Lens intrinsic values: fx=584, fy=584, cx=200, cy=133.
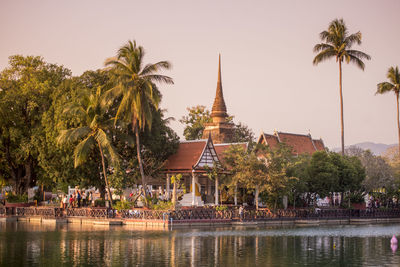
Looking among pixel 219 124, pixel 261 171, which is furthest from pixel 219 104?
pixel 261 171

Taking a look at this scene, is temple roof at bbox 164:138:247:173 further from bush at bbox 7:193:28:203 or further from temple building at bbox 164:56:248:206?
bush at bbox 7:193:28:203

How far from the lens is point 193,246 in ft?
100

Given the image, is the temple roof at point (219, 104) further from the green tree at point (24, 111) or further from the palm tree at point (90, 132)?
the palm tree at point (90, 132)

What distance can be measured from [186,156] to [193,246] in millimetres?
21282

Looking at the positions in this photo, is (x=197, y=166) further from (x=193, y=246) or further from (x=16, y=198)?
(x=193, y=246)

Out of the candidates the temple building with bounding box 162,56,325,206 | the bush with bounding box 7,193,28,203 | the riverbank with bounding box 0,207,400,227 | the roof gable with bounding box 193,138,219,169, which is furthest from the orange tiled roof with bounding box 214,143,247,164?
the bush with bounding box 7,193,28,203

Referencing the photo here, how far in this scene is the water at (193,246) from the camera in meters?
25.7

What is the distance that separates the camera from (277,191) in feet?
157

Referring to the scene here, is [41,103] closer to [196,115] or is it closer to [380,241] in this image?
[380,241]

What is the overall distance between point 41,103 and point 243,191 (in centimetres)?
1988

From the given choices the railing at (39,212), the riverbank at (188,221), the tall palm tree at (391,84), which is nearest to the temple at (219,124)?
the tall palm tree at (391,84)

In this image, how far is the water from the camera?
25.7 meters

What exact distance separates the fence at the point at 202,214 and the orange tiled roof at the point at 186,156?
6007 millimetres

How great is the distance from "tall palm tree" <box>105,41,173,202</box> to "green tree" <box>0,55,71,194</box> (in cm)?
834
